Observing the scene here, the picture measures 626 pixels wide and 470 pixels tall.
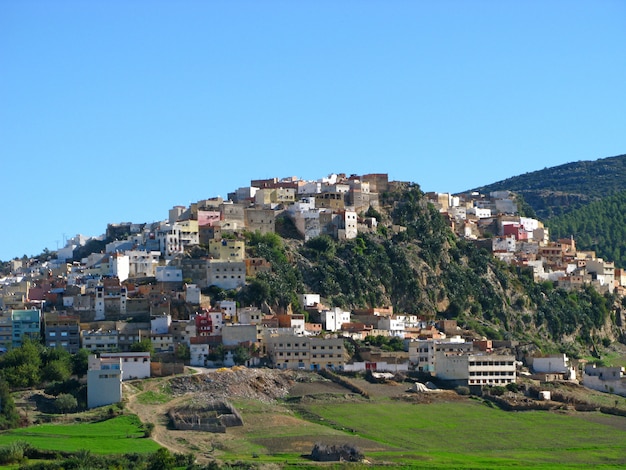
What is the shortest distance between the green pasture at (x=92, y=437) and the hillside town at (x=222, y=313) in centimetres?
438

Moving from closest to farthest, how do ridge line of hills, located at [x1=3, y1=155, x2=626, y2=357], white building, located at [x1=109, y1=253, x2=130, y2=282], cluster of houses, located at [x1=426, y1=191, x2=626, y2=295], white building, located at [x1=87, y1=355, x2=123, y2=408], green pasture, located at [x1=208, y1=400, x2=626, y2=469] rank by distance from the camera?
1. green pasture, located at [x1=208, y1=400, x2=626, y2=469]
2. white building, located at [x1=87, y1=355, x2=123, y2=408]
3. white building, located at [x1=109, y1=253, x2=130, y2=282]
4. ridge line of hills, located at [x1=3, y1=155, x2=626, y2=357]
5. cluster of houses, located at [x1=426, y1=191, x2=626, y2=295]

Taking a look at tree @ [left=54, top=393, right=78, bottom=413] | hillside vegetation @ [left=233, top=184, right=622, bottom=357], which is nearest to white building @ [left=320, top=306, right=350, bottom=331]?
hillside vegetation @ [left=233, top=184, right=622, bottom=357]

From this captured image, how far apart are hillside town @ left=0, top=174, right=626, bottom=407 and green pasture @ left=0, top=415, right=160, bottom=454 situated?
172 inches

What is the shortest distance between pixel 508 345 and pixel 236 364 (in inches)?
838

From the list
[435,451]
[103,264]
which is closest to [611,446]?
[435,451]

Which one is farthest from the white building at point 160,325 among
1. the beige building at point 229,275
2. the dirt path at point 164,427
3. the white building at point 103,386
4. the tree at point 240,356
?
the white building at point 103,386

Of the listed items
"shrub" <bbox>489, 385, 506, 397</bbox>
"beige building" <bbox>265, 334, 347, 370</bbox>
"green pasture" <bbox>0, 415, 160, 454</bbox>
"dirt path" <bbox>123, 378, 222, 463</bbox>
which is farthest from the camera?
"beige building" <bbox>265, 334, 347, 370</bbox>

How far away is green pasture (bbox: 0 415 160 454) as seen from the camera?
63.1 metres

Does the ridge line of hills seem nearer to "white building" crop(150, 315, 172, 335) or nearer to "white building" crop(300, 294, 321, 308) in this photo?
"white building" crop(300, 294, 321, 308)

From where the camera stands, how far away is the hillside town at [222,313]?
81438 millimetres

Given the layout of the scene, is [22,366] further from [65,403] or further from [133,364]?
[133,364]

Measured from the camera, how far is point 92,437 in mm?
65625

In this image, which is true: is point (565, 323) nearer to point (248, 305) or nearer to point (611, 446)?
point (248, 305)

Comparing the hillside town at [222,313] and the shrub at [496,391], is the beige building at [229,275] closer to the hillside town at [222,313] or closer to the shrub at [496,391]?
the hillside town at [222,313]
